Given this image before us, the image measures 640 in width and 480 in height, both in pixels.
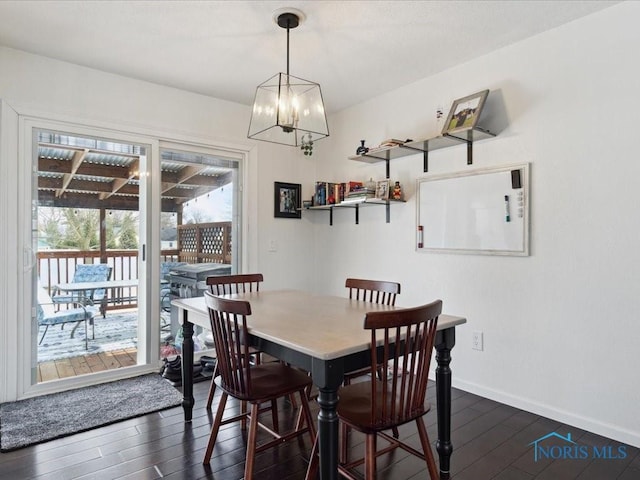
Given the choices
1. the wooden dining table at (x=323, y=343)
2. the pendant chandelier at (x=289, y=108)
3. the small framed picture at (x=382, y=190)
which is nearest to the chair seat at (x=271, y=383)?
the wooden dining table at (x=323, y=343)

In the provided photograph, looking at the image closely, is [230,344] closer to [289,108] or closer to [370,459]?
[370,459]

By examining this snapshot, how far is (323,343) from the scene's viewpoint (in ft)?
4.85

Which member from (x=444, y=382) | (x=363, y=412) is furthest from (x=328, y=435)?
(x=444, y=382)

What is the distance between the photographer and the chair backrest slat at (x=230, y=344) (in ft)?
5.60

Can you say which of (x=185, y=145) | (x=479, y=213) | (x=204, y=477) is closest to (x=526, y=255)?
(x=479, y=213)

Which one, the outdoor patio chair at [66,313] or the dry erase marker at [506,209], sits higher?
the dry erase marker at [506,209]

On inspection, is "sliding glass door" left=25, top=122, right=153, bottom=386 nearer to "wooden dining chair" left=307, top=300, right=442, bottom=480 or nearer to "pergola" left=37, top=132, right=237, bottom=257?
"pergola" left=37, top=132, right=237, bottom=257

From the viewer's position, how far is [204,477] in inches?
73.1

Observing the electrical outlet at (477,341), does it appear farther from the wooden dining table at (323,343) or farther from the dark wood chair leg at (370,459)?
the dark wood chair leg at (370,459)

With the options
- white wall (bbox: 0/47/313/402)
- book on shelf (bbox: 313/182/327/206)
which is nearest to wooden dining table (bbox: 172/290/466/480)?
white wall (bbox: 0/47/313/402)

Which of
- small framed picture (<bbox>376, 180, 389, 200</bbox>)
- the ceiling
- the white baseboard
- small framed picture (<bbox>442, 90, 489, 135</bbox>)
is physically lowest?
the white baseboard

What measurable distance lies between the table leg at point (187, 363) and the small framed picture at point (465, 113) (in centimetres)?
212

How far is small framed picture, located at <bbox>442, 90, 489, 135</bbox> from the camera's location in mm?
2686

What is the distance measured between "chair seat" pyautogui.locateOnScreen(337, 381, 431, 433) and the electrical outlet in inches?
53.0
